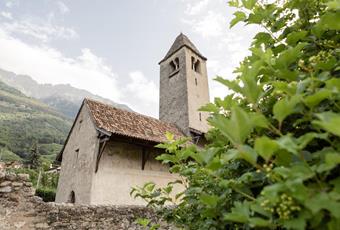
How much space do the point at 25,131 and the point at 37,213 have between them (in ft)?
281

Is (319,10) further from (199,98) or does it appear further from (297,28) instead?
(199,98)

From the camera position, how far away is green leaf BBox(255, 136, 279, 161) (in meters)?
0.87

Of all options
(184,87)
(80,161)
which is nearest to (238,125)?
(80,161)

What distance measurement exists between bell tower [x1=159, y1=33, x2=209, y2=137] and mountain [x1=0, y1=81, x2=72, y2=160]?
45.4 meters

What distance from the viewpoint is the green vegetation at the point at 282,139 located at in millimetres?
870

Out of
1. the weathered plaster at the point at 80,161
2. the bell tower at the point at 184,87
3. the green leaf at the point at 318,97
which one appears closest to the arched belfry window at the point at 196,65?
the bell tower at the point at 184,87

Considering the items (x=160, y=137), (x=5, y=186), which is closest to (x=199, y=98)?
(x=160, y=137)

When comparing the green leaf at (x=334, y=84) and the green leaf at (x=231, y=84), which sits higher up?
the green leaf at (x=231, y=84)

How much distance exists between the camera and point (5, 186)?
732 cm

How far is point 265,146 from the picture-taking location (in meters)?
0.89

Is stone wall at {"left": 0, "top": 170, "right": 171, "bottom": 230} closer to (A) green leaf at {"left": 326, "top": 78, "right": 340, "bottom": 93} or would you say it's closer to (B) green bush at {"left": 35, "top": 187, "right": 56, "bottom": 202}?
(A) green leaf at {"left": 326, "top": 78, "right": 340, "bottom": 93}

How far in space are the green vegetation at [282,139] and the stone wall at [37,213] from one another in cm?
635

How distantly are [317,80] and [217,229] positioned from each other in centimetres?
92

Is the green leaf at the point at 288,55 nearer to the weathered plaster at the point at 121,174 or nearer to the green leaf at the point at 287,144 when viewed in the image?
the green leaf at the point at 287,144
